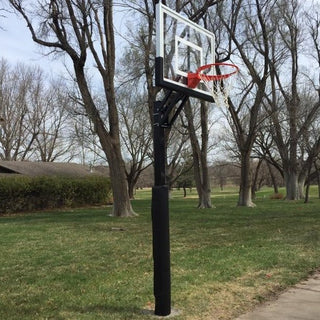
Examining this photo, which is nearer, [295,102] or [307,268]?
[307,268]

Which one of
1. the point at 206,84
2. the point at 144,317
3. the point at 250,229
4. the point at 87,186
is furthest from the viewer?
the point at 87,186

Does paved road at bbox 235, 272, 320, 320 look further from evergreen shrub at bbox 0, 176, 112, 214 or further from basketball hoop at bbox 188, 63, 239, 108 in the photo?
evergreen shrub at bbox 0, 176, 112, 214

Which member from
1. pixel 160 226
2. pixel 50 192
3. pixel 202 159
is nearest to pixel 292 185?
pixel 202 159

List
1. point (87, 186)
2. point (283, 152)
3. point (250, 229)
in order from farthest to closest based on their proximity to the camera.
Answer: point (283, 152)
point (87, 186)
point (250, 229)

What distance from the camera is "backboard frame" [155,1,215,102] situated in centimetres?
520

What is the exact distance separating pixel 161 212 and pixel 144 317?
49.9 inches

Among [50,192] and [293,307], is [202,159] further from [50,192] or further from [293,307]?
[293,307]

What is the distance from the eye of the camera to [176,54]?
6004mm

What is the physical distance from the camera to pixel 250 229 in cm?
1346

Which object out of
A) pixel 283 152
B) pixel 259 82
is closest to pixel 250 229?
pixel 259 82

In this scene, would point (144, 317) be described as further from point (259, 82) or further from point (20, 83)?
point (20, 83)

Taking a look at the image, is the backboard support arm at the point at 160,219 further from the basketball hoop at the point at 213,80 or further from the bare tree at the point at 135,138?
the bare tree at the point at 135,138

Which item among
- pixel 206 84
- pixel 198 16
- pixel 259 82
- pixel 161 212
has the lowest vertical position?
pixel 161 212

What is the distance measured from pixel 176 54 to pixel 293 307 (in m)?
3.76
